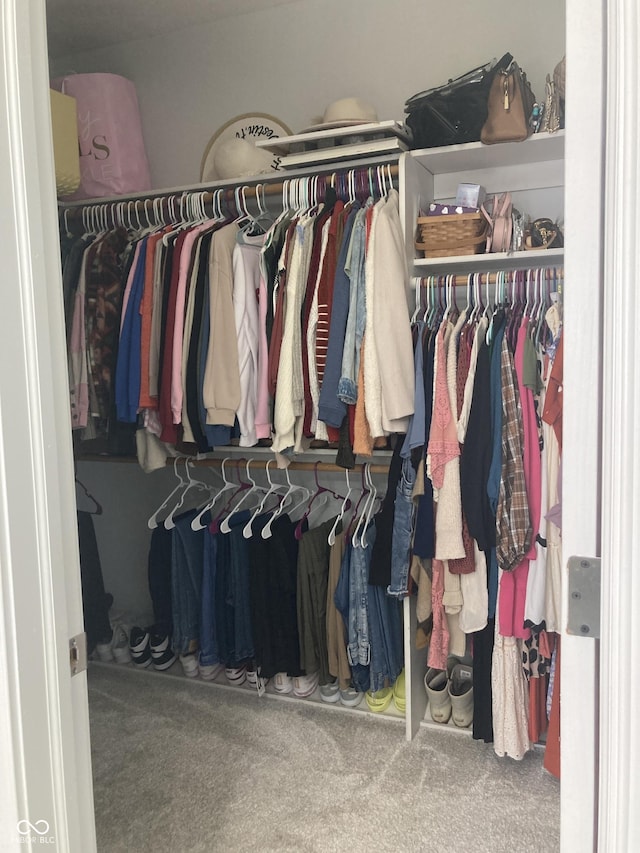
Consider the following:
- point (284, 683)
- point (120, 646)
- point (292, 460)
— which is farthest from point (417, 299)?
point (120, 646)

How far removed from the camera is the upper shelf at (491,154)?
94.0 inches

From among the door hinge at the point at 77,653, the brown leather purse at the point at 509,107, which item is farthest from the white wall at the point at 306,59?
the door hinge at the point at 77,653

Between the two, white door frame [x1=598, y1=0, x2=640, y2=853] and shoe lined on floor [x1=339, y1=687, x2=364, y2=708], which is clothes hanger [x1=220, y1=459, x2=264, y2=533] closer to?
shoe lined on floor [x1=339, y1=687, x2=364, y2=708]

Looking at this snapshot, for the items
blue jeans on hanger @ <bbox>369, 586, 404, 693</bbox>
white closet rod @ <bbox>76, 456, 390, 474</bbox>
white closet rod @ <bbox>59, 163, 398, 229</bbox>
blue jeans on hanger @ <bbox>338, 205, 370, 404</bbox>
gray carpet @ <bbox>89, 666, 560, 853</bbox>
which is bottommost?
gray carpet @ <bbox>89, 666, 560, 853</bbox>

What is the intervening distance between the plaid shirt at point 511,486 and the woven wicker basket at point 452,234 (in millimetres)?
406

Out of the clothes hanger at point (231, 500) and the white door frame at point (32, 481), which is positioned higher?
the white door frame at point (32, 481)

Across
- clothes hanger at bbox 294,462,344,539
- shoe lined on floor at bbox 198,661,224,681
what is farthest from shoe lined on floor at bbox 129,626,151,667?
clothes hanger at bbox 294,462,344,539

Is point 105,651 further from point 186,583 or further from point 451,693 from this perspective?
point 451,693

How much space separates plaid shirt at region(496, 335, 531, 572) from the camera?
7.42ft

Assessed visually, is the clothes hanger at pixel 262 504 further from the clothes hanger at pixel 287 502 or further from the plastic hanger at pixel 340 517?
the plastic hanger at pixel 340 517

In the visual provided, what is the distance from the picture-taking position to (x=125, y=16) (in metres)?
3.12

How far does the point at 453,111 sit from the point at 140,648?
2.58m

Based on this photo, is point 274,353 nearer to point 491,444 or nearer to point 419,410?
point 419,410

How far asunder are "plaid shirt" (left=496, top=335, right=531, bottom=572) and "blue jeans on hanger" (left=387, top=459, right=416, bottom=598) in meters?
0.34
